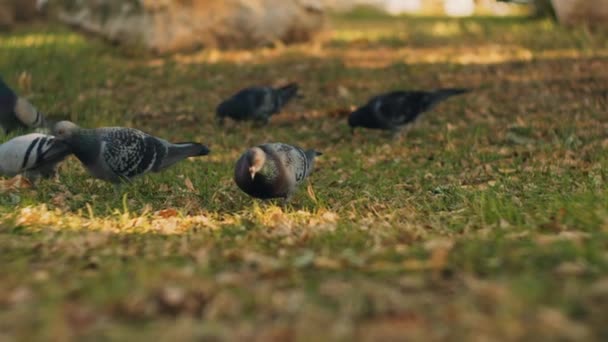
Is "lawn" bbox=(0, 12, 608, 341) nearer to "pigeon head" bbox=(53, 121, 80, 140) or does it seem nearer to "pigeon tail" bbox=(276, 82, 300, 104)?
"pigeon tail" bbox=(276, 82, 300, 104)

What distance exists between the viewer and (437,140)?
→ 8211 mm

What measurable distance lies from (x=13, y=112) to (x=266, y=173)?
3.19 m

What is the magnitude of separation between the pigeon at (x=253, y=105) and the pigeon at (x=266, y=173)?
3055 mm

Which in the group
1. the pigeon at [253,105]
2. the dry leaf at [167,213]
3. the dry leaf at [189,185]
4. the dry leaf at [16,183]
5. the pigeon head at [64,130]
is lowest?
the dry leaf at [189,185]

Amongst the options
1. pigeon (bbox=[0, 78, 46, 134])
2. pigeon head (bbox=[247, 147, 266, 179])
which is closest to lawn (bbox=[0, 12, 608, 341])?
pigeon head (bbox=[247, 147, 266, 179])

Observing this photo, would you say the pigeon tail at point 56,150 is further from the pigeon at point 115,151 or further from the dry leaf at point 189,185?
the dry leaf at point 189,185

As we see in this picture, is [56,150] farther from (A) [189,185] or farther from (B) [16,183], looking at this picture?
(A) [189,185]

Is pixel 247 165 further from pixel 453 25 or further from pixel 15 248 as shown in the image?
pixel 453 25

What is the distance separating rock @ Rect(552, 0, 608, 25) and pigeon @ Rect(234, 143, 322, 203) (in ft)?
29.6

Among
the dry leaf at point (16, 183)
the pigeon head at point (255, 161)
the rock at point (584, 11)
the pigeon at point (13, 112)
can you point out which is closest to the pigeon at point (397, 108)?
Result: the pigeon head at point (255, 161)

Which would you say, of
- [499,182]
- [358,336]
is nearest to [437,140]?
[499,182]

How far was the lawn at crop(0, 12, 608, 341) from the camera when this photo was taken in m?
3.06

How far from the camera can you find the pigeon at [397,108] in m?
8.12

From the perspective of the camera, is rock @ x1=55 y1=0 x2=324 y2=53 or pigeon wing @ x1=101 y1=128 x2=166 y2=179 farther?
rock @ x1=55 y1=0 x2=324 y2=53
